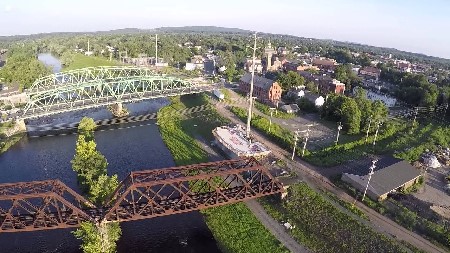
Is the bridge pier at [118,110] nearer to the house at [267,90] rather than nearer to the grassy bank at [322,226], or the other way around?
the house at [267,90]

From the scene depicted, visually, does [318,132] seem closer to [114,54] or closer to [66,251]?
[66,251]

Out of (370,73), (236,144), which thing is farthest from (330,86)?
(236,144)

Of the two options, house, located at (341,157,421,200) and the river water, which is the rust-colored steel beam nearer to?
the river water

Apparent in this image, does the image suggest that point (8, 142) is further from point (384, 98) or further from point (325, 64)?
point (325, 64)

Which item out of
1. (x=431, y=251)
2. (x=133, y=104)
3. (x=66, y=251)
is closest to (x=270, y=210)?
(x=431, y=251)

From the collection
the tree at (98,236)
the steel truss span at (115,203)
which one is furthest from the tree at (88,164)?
the tree at (98,236)

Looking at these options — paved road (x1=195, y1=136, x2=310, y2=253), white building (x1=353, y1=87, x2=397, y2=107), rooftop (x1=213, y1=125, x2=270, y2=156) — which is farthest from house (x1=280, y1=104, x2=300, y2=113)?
paved road (x1=195, y1=136, x2=310, y2=253)
